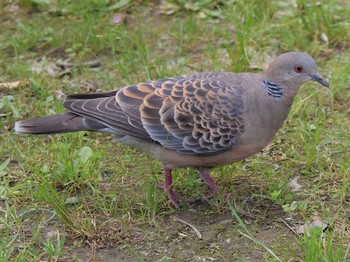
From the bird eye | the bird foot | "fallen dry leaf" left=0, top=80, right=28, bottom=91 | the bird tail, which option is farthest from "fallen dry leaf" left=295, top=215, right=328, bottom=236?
"fallen dry leaf" left=0, top=80, right=28, bottom=91

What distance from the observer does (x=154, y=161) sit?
15.6 ft

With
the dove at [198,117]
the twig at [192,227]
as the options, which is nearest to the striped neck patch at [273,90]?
the dove at [198,117]

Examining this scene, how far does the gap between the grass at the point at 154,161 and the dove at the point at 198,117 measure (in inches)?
9.5

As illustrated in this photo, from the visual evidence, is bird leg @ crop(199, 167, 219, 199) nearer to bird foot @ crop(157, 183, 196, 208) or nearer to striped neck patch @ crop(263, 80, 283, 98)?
bird foot @ crop(157, 183, 196, 208)

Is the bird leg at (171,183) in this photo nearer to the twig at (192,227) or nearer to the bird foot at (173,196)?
the bird foot at (173,196)

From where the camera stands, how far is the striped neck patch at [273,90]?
4.26 m

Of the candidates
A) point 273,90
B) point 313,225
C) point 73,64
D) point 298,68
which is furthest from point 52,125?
point 73,64

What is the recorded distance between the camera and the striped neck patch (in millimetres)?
4258

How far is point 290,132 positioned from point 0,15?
286cm

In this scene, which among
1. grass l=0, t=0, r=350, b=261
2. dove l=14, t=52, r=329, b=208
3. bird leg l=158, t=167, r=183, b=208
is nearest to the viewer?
grass l=0, t=0, r=350, b=261

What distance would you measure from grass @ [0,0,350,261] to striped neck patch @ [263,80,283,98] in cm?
55

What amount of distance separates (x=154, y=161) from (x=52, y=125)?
0.78 metres

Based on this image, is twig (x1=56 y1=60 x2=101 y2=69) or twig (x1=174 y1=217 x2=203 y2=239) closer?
twig (x1=174 y1=217 x2=203 y2=239)

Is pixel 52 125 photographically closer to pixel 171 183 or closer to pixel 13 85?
pixel 171 183
